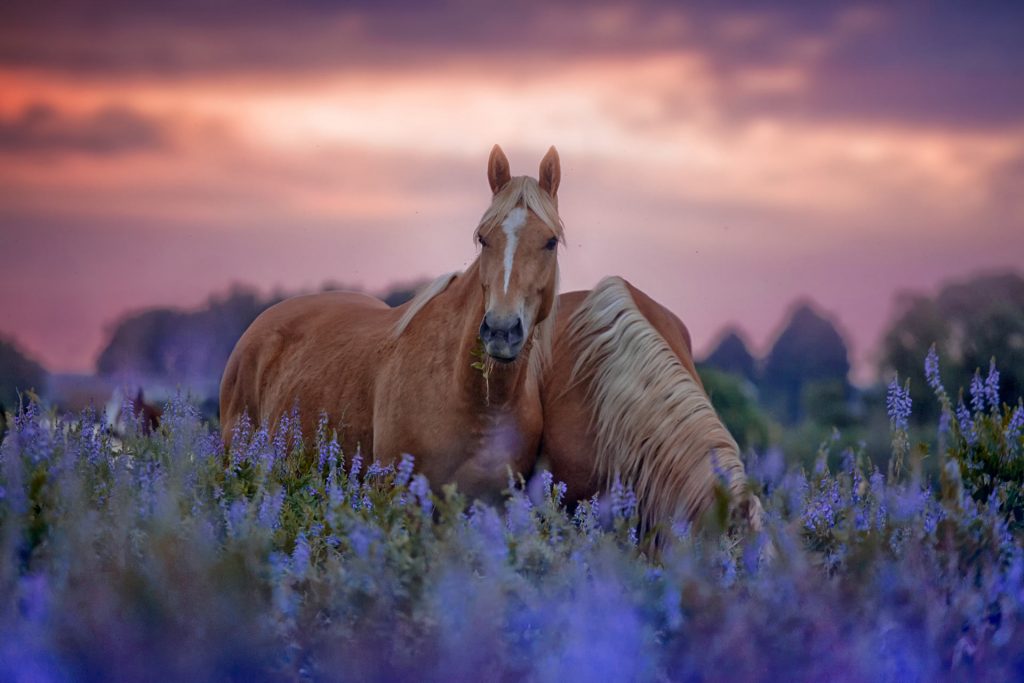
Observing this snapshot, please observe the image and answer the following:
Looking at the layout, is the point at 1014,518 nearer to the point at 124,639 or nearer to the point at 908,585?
the point at 908,585

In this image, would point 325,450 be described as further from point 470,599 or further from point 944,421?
point 944,421

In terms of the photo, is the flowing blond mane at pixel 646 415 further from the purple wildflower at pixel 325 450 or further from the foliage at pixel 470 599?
the purple wildflower at pixel 325 450

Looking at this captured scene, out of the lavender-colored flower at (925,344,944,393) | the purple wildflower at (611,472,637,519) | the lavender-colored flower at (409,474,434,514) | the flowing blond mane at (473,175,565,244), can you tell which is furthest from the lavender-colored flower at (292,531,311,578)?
the lavender-colored flower at (925,344,944,393)

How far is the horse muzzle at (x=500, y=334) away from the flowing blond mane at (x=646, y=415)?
3.34ft

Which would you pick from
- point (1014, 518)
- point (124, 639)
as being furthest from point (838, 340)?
point (124, 639)

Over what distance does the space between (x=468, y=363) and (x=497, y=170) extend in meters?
0.94

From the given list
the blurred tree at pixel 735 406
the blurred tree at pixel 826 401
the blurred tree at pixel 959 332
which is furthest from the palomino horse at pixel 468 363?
the blurred tree at pixel 826 401

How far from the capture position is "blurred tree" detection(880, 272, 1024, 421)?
35.4 m

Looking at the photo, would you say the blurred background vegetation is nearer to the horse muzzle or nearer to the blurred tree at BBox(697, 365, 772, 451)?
the blurred tree at BBox(697, 365, 772, 451)

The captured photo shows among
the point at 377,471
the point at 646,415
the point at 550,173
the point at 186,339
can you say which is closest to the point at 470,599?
the point at 377,471

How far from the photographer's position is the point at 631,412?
5.85m

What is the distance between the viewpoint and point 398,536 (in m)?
3.64

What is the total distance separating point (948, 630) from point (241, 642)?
7.05ft

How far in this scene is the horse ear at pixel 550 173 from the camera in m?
5.70
